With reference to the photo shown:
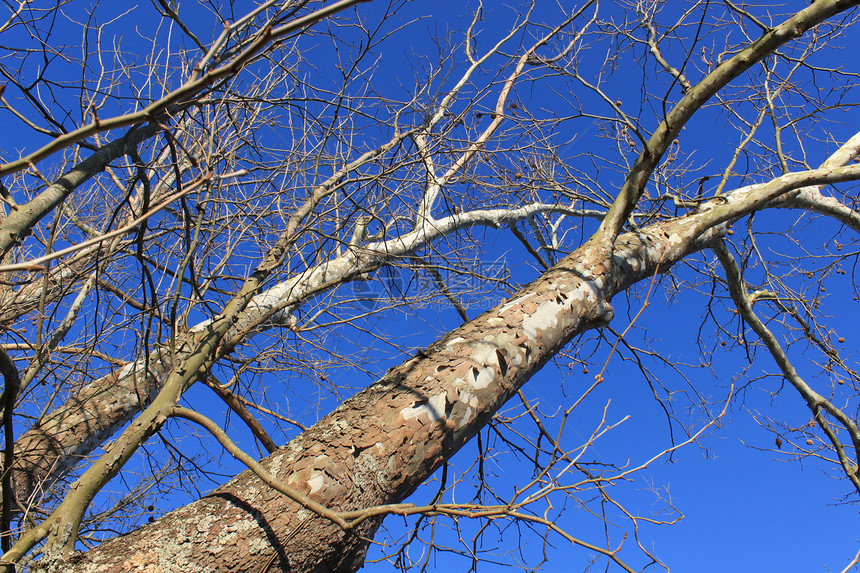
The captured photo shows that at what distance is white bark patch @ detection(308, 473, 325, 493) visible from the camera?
142 cm

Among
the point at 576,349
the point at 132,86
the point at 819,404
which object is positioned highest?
the point at 132,86

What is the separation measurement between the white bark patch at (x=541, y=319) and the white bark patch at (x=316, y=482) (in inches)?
33.9

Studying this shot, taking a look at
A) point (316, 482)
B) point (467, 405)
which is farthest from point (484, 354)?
point (316, 482)

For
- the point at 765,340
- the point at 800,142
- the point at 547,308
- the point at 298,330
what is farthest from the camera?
the point at 800,142

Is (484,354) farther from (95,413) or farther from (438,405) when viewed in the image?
(95,413)

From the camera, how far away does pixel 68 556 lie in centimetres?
131

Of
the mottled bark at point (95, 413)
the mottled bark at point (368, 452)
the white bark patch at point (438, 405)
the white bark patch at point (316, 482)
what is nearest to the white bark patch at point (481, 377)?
the mottled bark at point (368, 452)

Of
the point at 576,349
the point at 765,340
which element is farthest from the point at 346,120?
the point at 765,340

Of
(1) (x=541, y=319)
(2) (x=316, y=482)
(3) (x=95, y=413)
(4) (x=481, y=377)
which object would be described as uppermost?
(3) (x=95, y=413)

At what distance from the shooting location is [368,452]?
1501 mm

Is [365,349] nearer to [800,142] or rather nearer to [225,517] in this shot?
[225,517]

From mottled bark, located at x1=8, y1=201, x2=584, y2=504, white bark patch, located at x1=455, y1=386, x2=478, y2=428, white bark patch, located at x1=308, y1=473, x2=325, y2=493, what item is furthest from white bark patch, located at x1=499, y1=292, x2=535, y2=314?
white bark patch, located at x1=308, y1=473, x2=325, y2=493

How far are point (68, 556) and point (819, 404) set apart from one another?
4378 mm

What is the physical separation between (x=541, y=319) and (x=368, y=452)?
820mm
